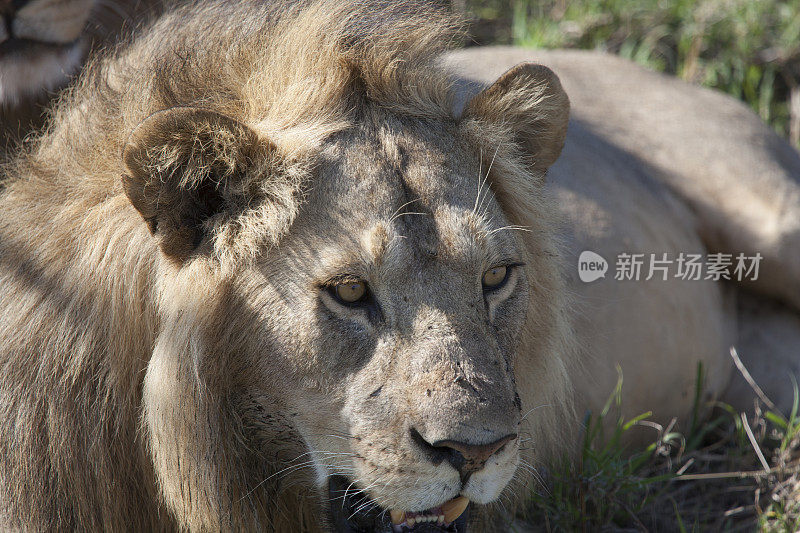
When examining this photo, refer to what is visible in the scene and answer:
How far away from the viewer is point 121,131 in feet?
8.23

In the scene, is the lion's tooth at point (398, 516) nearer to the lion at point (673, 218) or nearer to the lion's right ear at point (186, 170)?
the lion's right ear at point (186, 170)

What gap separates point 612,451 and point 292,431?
1.66 meters

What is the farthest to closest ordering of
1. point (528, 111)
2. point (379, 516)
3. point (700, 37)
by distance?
point (700, 37) → point (528, 111) → point (379, 516)

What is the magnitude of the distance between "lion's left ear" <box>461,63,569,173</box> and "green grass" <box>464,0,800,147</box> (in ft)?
11.0

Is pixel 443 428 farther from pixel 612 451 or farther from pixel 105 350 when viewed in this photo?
pixel 612 451

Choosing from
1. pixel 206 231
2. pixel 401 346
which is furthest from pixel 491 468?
pixel 206 231

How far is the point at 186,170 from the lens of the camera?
224 cm

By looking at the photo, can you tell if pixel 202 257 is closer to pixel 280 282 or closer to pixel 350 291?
pixel 280 282

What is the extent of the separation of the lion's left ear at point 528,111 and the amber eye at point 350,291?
607 millimetres

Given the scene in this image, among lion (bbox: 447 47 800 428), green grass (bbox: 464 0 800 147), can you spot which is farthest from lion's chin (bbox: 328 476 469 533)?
green grass (bbox: 464 0 800 147)

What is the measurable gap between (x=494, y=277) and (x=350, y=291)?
41 centimetres

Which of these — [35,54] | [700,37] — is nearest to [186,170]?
[35,54]

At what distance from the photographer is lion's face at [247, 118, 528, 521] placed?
2.16 m

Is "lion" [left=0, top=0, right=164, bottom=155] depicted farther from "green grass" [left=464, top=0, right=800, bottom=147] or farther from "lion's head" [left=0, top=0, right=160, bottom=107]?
"green grass" [left=464, top=0, right=800, bottom=147]
